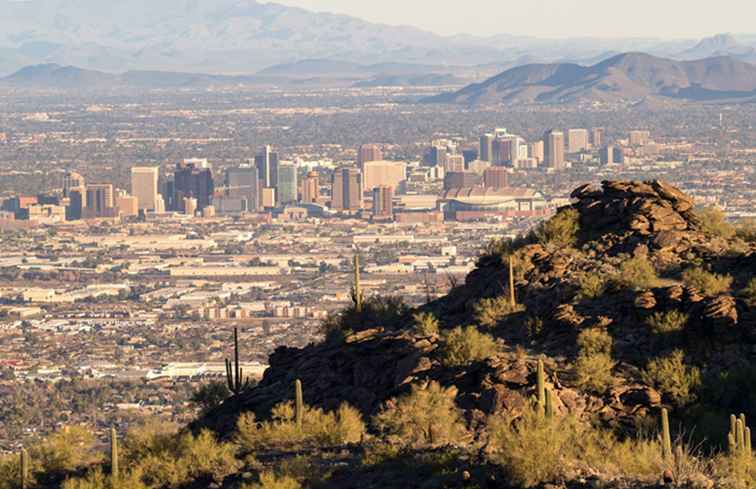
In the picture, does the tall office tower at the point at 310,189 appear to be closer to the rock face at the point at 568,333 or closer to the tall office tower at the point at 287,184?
the tall office tower at the point at 287,184

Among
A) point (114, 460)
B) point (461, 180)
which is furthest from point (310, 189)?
point (114, 460)

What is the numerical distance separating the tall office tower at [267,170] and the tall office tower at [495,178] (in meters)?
19.2

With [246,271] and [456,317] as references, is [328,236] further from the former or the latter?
[456,317]

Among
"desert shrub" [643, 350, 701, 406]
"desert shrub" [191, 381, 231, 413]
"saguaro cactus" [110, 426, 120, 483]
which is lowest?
"desert shrub" [191, 381, 231, 413]

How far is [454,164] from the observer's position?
193 m

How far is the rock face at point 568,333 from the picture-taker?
68.7 ft

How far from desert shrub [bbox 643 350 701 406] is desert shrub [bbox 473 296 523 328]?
287cm

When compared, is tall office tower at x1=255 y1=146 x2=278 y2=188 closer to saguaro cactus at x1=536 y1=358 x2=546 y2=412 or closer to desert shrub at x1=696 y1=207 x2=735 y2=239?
desert shrub at x1=696 y1=207 x2=735 y2=239

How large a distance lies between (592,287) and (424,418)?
13.9ft

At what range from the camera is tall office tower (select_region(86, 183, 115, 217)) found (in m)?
152

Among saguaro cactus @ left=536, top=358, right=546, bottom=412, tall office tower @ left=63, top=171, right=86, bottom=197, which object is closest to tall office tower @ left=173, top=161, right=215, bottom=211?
tall office tower @ left=63, top=171, right=86, bottom=197

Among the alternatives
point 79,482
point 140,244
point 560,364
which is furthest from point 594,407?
point 140,244

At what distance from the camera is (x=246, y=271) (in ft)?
364

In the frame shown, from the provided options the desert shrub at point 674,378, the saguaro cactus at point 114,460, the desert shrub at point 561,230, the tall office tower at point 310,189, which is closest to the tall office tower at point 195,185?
the tall office tower at point 310,189
